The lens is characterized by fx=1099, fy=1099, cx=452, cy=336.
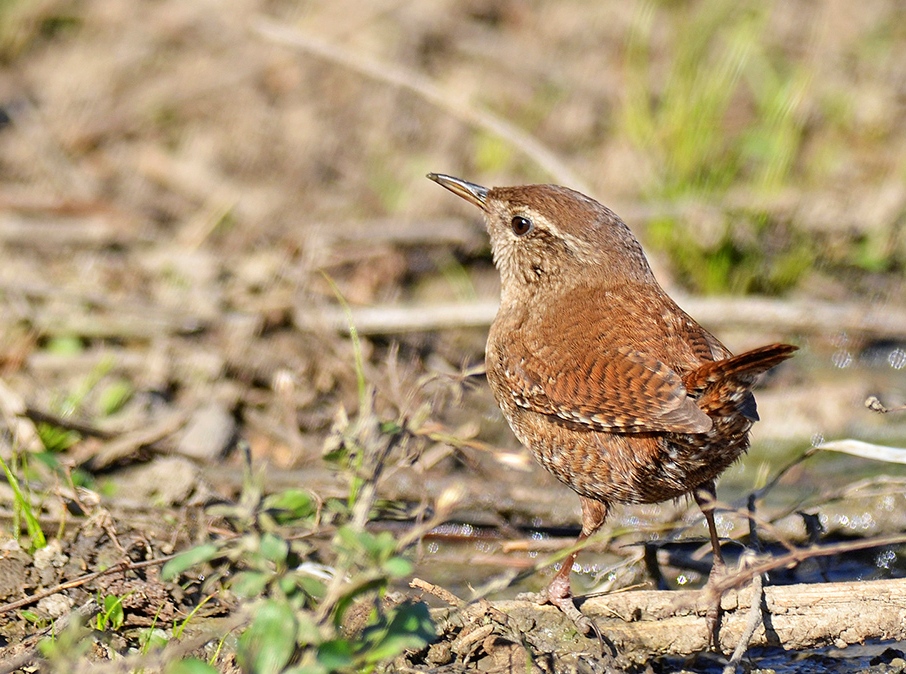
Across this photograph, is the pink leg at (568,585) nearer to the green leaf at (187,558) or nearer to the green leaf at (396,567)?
the green leaf at (396,567)

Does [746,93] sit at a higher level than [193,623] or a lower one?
higher

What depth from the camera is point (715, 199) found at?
5.70 metres

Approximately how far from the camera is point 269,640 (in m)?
2.21

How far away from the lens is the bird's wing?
2947 mm

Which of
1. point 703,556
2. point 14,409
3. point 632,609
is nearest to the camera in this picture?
point 632,609

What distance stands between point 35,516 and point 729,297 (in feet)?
11.2

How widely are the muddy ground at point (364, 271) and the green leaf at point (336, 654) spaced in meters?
0.33

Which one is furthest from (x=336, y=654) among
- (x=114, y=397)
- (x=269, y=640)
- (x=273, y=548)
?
(x=114, y=397)

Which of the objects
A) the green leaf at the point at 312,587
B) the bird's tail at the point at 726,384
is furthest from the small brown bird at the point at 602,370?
the green leaf at the point at 312,587

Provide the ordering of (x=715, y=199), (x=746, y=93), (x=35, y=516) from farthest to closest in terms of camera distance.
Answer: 1. (x=746, y=93)
2. (x=715, y=199)
3. (x=35, y=516)

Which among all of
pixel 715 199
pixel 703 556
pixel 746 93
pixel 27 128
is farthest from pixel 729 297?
pixel 27 128

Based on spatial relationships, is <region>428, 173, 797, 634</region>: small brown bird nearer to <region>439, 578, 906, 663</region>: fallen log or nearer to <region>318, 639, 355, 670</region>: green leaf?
<region>439, 578, 906, 663</region>: fallen log

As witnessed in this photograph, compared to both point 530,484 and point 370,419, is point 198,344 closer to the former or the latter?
point 530,484

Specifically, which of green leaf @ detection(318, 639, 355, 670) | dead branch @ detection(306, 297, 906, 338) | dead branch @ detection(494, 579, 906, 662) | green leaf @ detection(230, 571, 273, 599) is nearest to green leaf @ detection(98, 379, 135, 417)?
dead branch @ detection(306, 297, 906, 338)
